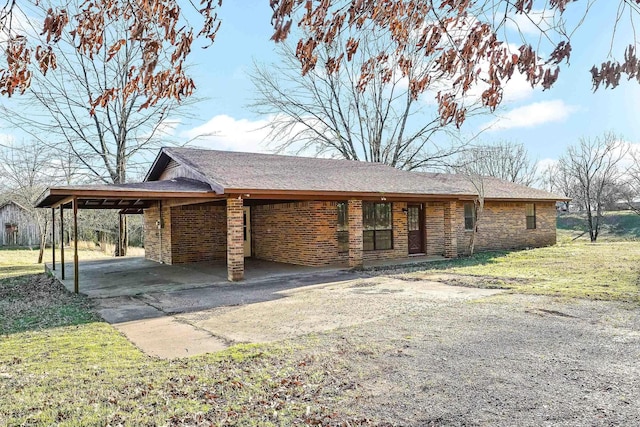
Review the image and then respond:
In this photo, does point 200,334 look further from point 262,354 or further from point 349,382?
point 349,382

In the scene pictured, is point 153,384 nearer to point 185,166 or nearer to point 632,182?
point 185,166

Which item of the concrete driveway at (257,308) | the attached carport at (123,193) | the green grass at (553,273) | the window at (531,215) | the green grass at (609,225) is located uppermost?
the attached carport at (123,193)

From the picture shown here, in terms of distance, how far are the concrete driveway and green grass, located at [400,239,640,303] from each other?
1228 millimetres

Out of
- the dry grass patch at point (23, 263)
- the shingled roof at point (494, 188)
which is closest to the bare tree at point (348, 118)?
the shingled roof at point (494, 188)

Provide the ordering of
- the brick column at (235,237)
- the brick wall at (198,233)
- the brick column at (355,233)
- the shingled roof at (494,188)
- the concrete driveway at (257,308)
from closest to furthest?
the concrete driveway at (257,308), the brick column at (235,237), the brick column at (355,233), the brick wall at (198,233), the shingled roof at (494,188)

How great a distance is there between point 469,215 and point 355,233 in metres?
7.07

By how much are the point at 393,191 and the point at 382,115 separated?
1672 centimetres

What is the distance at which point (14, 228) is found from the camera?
98.3ft

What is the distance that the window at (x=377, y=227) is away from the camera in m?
15.1

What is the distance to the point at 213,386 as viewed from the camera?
4105mm

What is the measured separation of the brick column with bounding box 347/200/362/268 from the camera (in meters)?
13.3

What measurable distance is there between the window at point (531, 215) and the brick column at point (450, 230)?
624 centimetres

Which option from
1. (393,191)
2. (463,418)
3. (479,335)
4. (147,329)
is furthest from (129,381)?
(393,191)

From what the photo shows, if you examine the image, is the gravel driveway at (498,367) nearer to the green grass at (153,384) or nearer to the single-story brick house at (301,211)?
the green grass at (153,384)
